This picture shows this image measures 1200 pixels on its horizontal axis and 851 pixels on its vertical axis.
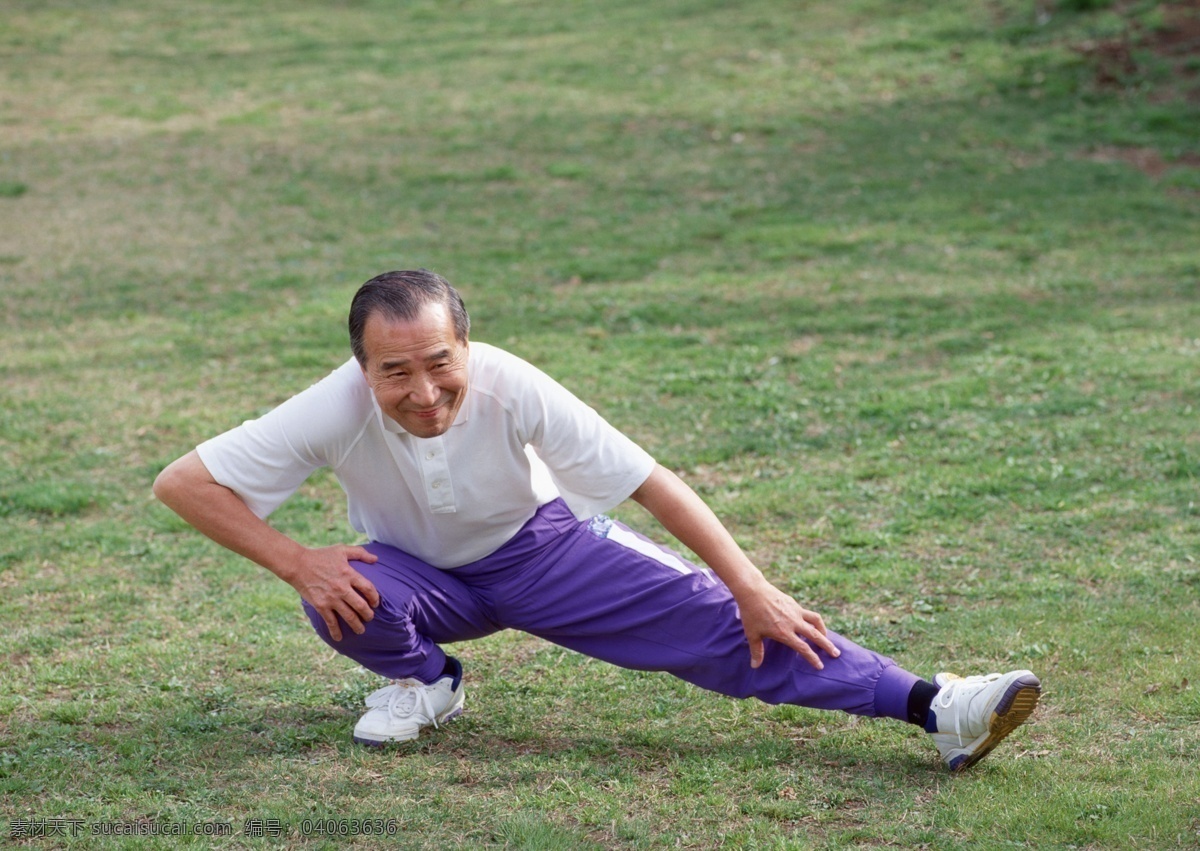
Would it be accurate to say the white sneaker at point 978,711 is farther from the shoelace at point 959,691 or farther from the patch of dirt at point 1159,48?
the patch of dirt at point 1159,48

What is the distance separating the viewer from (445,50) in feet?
50.2

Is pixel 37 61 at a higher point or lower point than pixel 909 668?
higher

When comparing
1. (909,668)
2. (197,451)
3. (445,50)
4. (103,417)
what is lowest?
(909,668)

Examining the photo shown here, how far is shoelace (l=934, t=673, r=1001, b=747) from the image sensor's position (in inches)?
121

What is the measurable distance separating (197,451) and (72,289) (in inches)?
234

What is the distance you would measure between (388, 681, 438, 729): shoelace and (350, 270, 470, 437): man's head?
2.56ft

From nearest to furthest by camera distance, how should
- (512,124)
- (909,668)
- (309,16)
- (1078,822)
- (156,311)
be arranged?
1. (1078,822)
2. (909,668)
3. (156,311)
4. (512,124)
5. (309,16)

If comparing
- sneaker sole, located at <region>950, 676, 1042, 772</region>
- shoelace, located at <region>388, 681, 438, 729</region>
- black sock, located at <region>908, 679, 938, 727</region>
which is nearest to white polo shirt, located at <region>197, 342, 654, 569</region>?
shoelace, located at <region>388, 681, 438, 729</region>

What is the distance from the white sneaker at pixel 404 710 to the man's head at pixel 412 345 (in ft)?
2.58

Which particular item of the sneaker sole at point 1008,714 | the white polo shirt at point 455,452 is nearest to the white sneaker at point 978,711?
the sneaker sole at point 1008,714

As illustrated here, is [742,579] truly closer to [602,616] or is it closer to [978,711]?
[602,616]

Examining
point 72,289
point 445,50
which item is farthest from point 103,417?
point 445,50

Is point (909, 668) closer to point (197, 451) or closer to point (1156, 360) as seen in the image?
point (197, 451)

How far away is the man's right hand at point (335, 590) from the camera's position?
3119 millimetres
